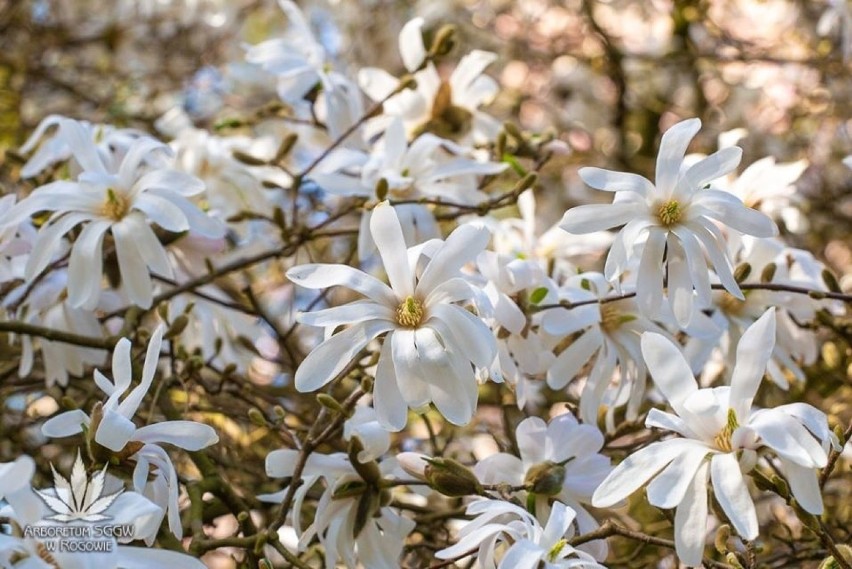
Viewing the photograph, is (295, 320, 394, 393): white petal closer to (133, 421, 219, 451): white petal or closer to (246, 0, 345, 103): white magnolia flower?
(133, 421, 219, 451): white petal

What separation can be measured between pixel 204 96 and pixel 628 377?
4.82ft

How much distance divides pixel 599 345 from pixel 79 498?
0.41 m

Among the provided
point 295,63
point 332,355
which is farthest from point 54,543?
point 295,63

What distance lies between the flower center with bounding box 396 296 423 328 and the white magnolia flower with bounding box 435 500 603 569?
0.13 m

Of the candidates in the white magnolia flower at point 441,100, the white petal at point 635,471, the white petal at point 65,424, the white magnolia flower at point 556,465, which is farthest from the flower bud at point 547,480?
the white magnolia flower at point 441,100

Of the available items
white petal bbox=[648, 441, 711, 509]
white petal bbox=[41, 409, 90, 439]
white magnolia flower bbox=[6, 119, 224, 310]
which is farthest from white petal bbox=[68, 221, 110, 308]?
white petal bbox=[648, 441, 711, 509]

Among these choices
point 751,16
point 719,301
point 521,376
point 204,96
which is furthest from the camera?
point 751,16

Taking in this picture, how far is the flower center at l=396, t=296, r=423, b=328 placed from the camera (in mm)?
686

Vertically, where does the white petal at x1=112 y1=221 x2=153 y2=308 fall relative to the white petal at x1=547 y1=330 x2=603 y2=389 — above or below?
above

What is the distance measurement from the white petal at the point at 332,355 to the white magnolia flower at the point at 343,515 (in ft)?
0.39

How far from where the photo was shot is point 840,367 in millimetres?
1113

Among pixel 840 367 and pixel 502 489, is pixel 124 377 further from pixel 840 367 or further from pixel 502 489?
pixel 840 367

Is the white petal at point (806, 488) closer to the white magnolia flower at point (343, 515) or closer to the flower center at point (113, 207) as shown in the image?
the white magnolia flower at point (343, 515)

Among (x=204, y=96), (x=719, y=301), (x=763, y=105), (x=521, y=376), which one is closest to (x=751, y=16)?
(x=763, y=105)
